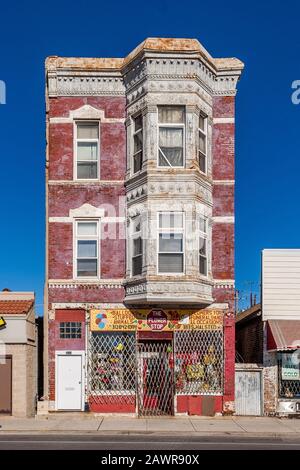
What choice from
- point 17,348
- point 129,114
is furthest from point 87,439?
point 129,114

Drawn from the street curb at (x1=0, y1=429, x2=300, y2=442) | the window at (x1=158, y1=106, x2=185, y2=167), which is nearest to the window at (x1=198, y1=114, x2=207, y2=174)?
the window at (x1=158, y1=106, x2=185, y2=167)

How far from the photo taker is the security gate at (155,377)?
23.2 metres

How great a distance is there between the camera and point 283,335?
22859 mm

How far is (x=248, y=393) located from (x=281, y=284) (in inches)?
159

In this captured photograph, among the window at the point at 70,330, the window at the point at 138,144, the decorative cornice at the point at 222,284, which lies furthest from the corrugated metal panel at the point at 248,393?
the window at the point at 138,144

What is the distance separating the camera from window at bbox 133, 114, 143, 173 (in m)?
23.7

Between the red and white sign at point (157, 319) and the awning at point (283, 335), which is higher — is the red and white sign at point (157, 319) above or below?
above

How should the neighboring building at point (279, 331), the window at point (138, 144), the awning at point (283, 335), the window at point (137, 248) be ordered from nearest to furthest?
the awning at point (283, 335), the neighboring building at point (279, 331), the window at point (137, 248), the window at point (138, 144)

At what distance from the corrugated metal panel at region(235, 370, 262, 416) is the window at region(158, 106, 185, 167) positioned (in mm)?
7771

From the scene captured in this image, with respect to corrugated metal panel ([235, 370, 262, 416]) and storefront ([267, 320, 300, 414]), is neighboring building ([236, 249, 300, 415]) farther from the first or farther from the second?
corrugated metal panel ([235, 370, 262, 416])

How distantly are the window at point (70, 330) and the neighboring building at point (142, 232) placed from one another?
4cm

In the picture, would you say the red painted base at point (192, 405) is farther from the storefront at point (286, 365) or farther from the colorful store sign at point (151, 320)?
the colorful store sign at point (151, 320)

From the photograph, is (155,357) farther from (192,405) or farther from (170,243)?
(170,243)

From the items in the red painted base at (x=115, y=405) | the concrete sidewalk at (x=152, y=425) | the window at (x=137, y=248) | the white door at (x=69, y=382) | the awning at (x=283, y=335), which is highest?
the window at (x=137, y=248)
